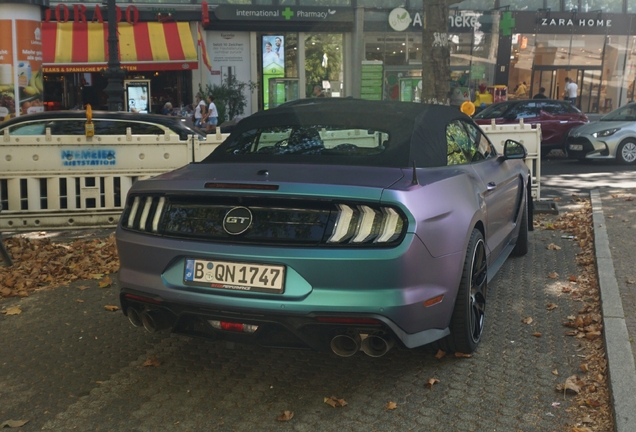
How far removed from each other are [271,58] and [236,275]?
26.6 m

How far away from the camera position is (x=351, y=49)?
102 feet

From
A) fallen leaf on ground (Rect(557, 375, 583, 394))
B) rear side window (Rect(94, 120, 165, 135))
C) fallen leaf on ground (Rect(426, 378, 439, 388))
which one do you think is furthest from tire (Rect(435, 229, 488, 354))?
rear side window (Rect(94, 120, 165, 135))

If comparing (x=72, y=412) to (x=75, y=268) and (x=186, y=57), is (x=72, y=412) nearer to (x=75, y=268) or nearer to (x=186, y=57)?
(x=75, y=268)

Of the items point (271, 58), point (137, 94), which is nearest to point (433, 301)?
point (137, 94)

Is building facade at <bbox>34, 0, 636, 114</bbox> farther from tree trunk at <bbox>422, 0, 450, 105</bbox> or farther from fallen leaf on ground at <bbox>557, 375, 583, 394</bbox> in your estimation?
fallen leaf on ground at <bbox>557, 375, 583, 394</bbox>

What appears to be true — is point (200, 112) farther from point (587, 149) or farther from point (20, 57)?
point (587, 149)

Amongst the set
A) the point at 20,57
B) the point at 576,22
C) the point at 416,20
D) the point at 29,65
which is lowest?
the point at 29,65

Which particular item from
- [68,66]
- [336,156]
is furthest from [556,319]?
[68,66]

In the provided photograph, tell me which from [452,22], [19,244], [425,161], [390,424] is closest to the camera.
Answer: [390,424]

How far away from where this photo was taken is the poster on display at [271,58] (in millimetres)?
29703

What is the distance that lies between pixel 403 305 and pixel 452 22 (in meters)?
29.5

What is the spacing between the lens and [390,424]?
152 inches

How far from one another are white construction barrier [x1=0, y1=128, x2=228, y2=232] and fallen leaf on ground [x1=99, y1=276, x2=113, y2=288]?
276 centimetres

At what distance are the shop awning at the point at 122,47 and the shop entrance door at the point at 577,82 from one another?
15137 millimetres
